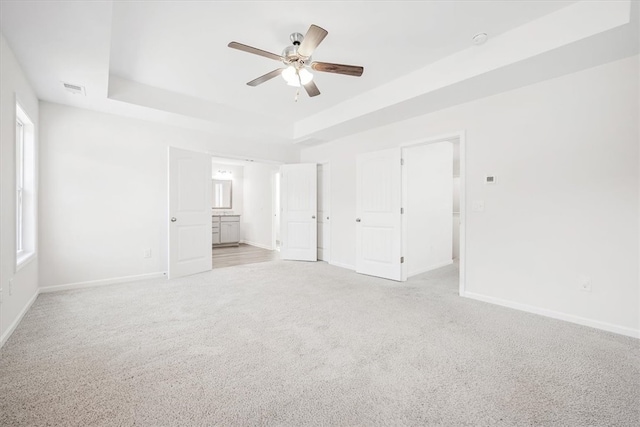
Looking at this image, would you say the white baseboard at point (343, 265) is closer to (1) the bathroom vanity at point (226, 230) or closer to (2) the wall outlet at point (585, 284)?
(2) the wall outlet at point (585, 284)

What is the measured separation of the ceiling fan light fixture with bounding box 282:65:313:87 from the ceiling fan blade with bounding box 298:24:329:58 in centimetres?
21

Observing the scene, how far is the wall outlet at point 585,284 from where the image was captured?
8.57 ft

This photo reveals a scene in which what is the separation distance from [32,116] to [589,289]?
19.9 feet

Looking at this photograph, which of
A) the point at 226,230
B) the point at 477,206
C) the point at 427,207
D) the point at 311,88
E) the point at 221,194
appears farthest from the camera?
the point at 221,194

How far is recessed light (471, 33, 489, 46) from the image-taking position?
2533mm

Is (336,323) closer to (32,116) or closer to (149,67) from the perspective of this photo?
(149,67)

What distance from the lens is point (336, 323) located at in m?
2.67

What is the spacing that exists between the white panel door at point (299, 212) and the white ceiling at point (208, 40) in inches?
82.5

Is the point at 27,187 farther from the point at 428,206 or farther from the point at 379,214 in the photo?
the point at 428,206

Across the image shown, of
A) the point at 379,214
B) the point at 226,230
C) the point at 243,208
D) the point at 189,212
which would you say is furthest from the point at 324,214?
the point at 243,208

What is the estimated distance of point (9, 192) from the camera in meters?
2.43

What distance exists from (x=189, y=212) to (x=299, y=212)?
7.03ft

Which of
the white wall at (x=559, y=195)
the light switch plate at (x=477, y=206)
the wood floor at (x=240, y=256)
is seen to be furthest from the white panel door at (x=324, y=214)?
the light switch plate at (x=477, y=206)

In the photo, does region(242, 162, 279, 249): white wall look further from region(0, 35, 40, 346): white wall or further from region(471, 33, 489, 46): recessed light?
region(471, 33, 489, 46): recessed light
